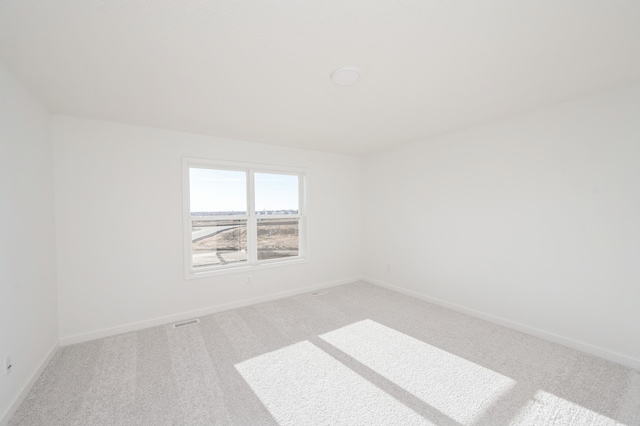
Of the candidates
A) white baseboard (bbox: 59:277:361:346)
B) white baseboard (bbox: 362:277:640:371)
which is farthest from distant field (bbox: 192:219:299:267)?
white baseboard (bbox: 362:277:640:371)

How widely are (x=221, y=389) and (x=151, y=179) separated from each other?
2.46 metres

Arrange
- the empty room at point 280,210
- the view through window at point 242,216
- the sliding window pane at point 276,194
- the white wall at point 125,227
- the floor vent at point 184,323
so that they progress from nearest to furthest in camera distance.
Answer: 1. the empty room at point 280,210
2. the white wall at point 125,227
3. the floor vent at point 184,323
4. the view through window at point 242,216
5. the sliding window pane at point 276,194

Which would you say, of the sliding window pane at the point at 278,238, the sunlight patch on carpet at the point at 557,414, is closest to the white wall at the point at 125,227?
the sliding window pane at the point at 278,238

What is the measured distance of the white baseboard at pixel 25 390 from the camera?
174 cm

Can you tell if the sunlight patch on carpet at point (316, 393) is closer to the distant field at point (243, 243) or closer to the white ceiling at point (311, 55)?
the distant field at point (243, 243)

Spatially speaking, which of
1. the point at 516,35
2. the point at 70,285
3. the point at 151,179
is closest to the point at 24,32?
the point at 151,179

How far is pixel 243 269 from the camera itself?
12.6 ft

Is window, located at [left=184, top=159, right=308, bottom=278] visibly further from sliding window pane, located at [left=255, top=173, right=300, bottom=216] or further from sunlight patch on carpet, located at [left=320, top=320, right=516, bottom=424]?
sunlight patch on carpet, located at [left=320, top=320, right=516, bottom=424]

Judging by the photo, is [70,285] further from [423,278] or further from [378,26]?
[423,278]

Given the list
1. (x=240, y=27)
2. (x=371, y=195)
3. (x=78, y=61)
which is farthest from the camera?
(x=371, y=195)

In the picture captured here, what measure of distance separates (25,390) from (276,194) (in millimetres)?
3180

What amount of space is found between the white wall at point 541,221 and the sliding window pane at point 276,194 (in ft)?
6.08

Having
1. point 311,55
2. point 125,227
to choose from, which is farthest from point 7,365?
point 311,55

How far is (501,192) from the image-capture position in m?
3.11
